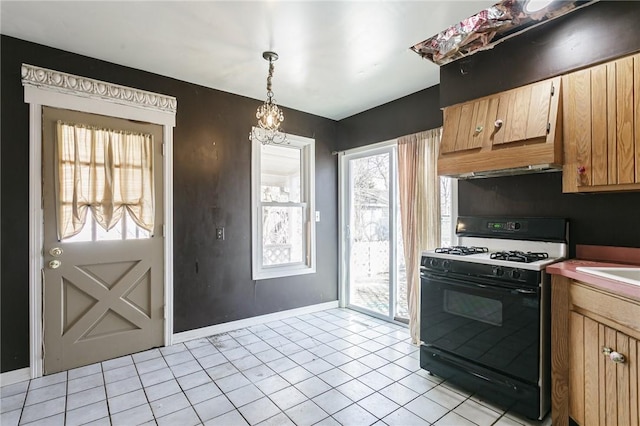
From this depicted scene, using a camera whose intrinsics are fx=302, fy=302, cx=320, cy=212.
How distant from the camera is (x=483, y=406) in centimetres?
206

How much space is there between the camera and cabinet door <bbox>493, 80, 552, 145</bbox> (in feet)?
6.53

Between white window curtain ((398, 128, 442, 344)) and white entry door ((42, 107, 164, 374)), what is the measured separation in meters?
2.51

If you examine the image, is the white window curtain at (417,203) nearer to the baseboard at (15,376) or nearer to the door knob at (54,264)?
the door knob at (54,264)

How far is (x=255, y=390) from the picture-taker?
2.23 m

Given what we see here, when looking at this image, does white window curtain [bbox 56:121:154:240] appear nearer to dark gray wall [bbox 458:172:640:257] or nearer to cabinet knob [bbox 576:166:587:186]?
dark gray wall [bbox 458:172:640:257]

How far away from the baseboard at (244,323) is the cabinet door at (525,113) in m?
2.92

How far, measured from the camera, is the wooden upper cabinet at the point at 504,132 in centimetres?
196

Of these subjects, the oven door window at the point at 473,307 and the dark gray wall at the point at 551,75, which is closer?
the dark gray wall at the point at 551,75

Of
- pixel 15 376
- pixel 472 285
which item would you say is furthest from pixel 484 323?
pixel 15 376

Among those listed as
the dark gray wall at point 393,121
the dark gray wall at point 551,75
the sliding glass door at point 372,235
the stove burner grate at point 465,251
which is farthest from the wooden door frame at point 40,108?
the stove burner grate at point 465,251

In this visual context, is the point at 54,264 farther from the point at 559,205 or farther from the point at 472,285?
the point at 559,205

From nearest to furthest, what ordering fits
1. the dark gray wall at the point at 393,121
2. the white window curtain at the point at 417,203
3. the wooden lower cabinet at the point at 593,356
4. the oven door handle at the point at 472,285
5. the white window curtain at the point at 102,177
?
the wooden lower cabinet at the point at 593,356 < the oven door handle at the point at 472,285 < the white window curtain at the point at 102,177 < the white window curtain at the point at 417,203 < the dark gray wall at the point at 393,121

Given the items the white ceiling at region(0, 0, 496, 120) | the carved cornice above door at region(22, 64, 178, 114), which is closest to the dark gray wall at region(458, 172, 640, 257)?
the white ceiling at region(0, 0, 496, 120)

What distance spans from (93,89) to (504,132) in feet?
11.0
